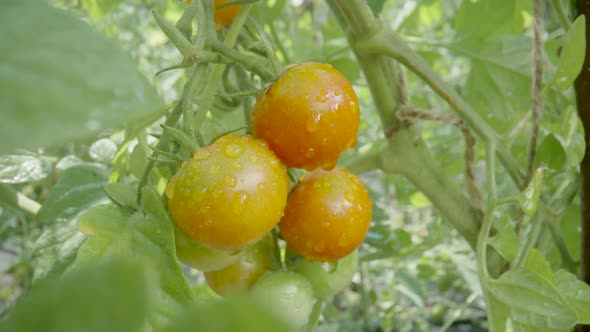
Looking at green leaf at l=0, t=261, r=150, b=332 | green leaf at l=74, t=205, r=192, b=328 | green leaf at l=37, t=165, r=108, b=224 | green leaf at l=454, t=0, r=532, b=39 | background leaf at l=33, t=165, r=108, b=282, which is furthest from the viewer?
green leaf at l=454, t=0, r=532, b=39

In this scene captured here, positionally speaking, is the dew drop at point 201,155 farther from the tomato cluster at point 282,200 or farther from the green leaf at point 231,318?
the green leaf at point 231,318

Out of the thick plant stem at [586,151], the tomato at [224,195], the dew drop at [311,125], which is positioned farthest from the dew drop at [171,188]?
the thick plant stem at [586,151]

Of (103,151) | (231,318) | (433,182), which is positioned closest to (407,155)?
(433,182)

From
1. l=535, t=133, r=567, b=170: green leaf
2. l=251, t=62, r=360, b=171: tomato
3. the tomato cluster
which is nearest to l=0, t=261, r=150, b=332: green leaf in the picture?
the tomato cluster

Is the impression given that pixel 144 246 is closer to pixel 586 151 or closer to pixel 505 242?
pixel 505 242

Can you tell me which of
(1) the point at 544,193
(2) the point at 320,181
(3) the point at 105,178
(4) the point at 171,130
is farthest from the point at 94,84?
(1) the point at 544,193

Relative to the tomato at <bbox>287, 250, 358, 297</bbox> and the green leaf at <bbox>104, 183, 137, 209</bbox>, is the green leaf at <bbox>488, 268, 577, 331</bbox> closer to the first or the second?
the tomato at <bbox>287, 250, 358, 297</bbox>

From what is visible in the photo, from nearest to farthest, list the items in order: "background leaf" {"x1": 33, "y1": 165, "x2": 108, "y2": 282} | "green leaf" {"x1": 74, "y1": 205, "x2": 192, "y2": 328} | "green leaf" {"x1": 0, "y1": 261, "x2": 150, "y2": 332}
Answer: "green leaf" {"x1": 0, "y1": 261, "x2": 150, "y2": 332}, "green leaf" {"x1": 74, "y1": 205, "x2": 192, "y2": 328}, "background leaf" {"x1": 33, "y1": 165, "x2": 108, "y2": 282}
